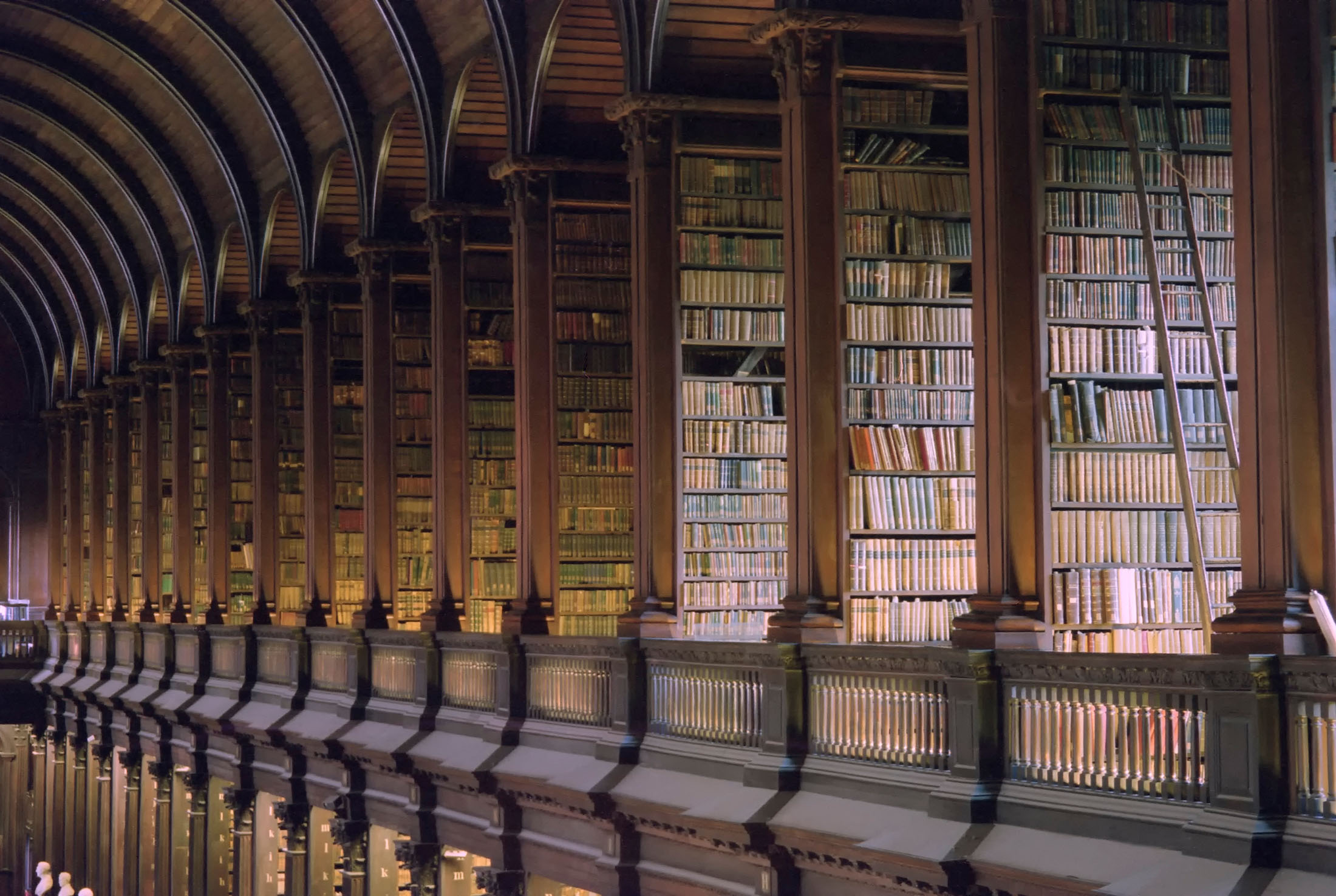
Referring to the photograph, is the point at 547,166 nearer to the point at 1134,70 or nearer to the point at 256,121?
the point at 1134,70

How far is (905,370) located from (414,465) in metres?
6.44

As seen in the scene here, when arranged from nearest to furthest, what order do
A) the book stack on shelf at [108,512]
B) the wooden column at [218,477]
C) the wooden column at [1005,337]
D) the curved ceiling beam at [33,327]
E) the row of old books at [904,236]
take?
1. the wooden column at [1005,337]
2. the row of old books at [904,236]
3. the wooden column at [218,477]
4. the book stack on shelf at [108,512]
5. the curved ceiling beam at [33,327]

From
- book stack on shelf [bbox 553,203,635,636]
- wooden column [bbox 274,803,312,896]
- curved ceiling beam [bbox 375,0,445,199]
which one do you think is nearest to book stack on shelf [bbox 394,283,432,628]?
wooden column [bbox 274,803,312,896]

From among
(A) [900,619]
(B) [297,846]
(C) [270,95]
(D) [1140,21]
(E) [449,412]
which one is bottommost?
(B) [297,846]

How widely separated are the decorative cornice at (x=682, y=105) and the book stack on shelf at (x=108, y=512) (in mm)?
14324

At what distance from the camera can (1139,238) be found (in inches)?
293

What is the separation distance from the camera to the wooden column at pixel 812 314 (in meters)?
7.71

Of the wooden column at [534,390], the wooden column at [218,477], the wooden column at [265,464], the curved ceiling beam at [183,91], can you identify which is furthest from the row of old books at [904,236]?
the wooden column at [218,477]

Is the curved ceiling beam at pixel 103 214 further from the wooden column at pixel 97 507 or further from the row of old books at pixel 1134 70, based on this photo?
the row of old books at pixel 1134 70

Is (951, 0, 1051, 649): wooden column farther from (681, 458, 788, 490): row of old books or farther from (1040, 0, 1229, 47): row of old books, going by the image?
(681, 458, 788, 490): row of old books

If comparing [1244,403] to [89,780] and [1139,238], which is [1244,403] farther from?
[89,780]

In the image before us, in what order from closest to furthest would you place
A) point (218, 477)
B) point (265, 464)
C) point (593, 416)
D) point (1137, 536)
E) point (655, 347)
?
point (1137, 536) → point (655, 347) → point (593, 416) → point (265, 464) → point (218, 477)

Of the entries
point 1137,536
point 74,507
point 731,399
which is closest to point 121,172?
point 74,507

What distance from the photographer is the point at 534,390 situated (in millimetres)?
10461
